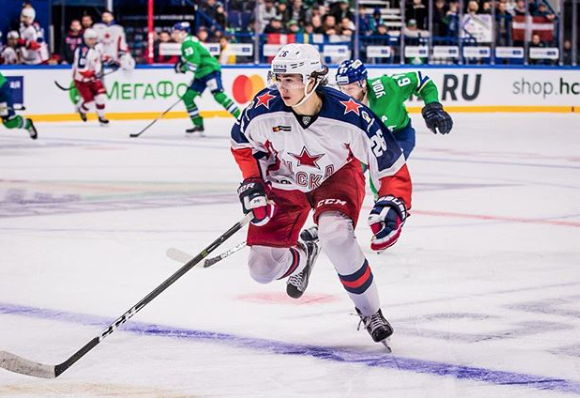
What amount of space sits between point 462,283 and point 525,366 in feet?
5.46

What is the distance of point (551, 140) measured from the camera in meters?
14.8

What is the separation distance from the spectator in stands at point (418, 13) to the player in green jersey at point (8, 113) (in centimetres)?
773

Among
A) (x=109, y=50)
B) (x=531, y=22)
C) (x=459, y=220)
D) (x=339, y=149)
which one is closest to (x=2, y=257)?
(x=339, y=149)

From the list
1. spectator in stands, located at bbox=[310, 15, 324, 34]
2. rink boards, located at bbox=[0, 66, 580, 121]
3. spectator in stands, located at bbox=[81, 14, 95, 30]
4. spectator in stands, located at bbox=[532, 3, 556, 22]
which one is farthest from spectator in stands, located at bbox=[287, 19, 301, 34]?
spectator in stands, located at bbox=[532, 3, 556, 22]

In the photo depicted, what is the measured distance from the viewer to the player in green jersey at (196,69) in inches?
598

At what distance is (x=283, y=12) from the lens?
749 inches

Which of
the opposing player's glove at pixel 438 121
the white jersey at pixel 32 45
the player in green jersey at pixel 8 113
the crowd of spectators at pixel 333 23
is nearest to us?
the opposing player's glove at pixel 438 121

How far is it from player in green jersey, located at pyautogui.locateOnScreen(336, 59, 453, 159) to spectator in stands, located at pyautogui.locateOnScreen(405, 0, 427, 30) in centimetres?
1298

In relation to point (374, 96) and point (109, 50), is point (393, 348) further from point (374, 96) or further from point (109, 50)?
point (109, 50)

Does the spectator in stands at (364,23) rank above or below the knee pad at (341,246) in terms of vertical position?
above

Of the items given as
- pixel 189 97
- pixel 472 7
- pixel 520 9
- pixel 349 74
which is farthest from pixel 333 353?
pixel 520 9

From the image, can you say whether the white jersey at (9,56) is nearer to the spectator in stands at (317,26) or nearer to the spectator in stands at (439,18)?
the spectator in stands at (317,26)

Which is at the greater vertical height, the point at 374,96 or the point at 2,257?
the point at 374,96

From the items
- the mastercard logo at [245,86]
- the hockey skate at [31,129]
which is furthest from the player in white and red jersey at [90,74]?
the hockey skate at [31,129]
